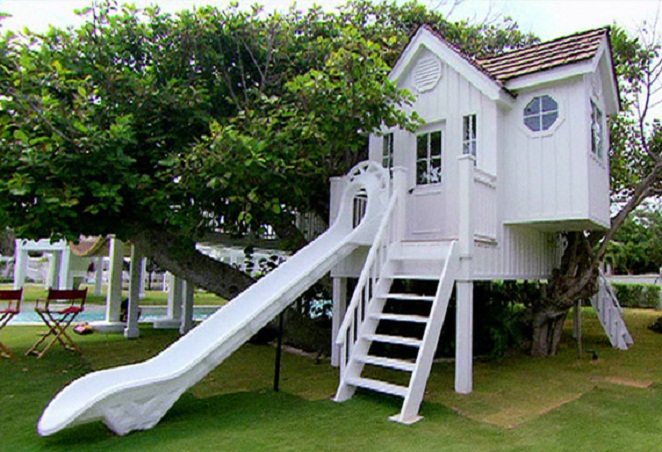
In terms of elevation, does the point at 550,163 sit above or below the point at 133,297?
above

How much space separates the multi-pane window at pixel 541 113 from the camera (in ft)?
23.9

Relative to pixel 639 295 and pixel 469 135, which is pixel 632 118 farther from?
pixel 639 295

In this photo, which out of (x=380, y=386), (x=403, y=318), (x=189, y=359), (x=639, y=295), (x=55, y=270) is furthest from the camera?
(x=55, y=270)

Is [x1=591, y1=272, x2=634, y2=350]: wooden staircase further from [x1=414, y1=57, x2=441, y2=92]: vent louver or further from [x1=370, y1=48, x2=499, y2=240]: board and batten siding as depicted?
[x1=414, y1=57, x2=441, y2=92]: vent louver

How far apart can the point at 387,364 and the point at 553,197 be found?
375 cm

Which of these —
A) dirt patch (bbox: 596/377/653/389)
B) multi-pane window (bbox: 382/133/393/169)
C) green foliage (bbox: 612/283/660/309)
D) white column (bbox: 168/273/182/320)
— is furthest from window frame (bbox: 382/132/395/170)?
green foliage (bbox: 612/283/660/309)

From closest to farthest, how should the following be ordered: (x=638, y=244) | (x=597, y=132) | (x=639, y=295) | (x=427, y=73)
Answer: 1. (x=597, y=132)
2. (x=427, y=73)
3. (x=639, y=295)
4. (x=638, y=244)

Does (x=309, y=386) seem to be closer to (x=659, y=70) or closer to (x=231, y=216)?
(x=231, y=216)

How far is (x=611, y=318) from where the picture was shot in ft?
33.4

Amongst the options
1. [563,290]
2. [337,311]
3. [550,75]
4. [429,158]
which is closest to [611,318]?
[563,290]

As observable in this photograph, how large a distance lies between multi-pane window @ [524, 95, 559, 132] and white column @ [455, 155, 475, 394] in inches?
74.2

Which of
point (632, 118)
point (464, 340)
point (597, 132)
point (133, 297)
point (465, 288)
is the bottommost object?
point (464, 340)

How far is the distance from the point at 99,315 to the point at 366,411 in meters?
14.7

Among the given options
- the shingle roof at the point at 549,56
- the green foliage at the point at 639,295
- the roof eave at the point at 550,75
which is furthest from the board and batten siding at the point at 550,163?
the green foliage at the point at 639,295
